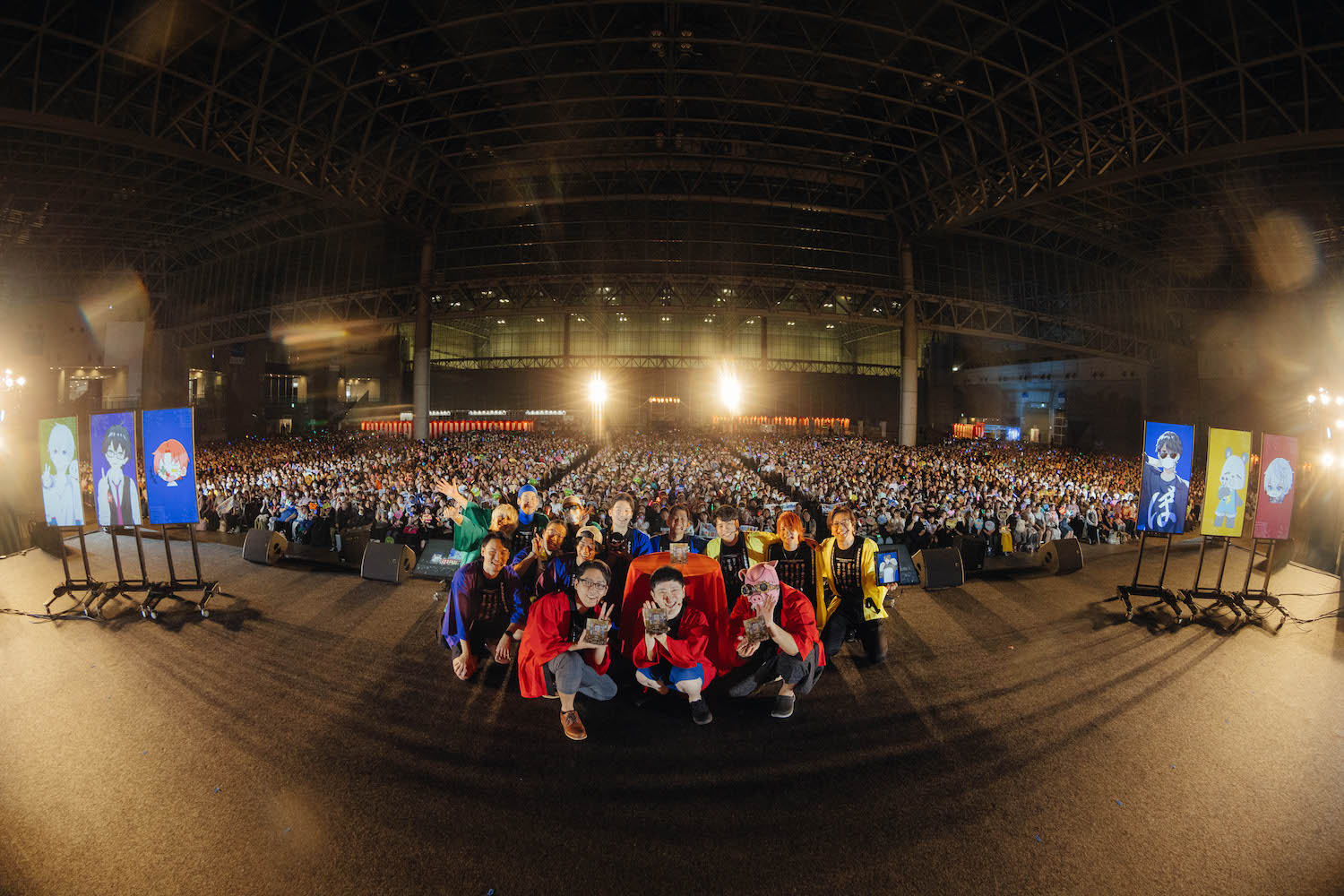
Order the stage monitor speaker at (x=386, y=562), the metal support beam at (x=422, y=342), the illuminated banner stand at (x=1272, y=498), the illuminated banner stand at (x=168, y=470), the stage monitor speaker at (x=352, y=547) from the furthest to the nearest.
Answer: the metal support beam at (x=422, y=342)
the stage monitor speaker at (x=352, y=547)
the stage monitor speaker at (x=386, y=562)
the illuminated banner stand at (x=1272, y=498)
the illuminated banner stand at (x=168, y=470)

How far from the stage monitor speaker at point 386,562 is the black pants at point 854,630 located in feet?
23.4

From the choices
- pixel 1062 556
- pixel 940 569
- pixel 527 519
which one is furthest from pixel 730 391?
pixel 527 519

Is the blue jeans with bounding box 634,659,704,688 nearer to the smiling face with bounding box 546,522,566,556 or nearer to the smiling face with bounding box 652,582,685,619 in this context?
the smiling face with bounding box 652,582,685,619

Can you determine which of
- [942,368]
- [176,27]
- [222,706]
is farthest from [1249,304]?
[176,27]

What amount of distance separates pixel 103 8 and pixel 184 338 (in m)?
24.9

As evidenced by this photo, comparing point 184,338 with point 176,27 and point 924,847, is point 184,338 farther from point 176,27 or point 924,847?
point 924,847

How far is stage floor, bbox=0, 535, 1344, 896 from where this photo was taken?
3.21 meters

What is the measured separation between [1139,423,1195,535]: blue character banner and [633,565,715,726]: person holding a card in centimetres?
741

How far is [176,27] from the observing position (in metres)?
14.0

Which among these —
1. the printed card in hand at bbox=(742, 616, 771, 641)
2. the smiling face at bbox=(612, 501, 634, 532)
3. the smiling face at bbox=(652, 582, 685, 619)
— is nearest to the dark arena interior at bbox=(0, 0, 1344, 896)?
the smiling face at bbox=(652, 582, 685, 619)

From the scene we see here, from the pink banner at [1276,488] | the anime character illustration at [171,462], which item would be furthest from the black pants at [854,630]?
the anime character illustration at [171,462]

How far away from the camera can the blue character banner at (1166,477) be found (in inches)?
295

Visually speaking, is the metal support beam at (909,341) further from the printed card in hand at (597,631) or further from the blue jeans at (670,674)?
the printed card in hand at (597,631)

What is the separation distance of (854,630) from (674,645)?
258 centimetres
